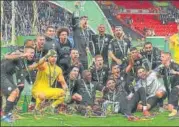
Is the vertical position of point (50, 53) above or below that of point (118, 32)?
below

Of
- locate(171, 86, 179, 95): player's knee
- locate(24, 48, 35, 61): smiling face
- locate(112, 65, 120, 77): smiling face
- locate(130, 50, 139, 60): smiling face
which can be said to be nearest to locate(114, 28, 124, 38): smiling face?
locate(130, 50, 139, 60): smiling face

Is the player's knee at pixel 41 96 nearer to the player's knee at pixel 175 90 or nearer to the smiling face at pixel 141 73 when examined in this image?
the smiling face at pixel 141 73

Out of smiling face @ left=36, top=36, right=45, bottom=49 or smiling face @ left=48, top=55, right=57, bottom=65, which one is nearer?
smiling face @ left=48, top=55, right=57, bottom=65

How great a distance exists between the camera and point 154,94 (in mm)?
9836

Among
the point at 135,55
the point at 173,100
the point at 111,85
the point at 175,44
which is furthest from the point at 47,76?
the point at 175,44

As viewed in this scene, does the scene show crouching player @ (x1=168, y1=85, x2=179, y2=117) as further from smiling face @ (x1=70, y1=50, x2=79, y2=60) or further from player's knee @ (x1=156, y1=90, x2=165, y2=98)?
smiling face @ (x1=70, y1=50, x2=79, y2=60)

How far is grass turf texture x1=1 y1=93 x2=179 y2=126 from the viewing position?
27.5ft

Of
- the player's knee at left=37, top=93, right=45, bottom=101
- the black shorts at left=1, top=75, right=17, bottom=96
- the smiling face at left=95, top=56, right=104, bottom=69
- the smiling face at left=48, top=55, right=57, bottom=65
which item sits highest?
the smiling face at left=48, top=55, right=57, bottom=65

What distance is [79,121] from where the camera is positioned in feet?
28.5

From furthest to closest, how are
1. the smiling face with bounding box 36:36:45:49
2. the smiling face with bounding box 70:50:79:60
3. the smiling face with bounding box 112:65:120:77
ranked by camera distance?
the smiling face with bounding box 112:65:120:77 < the smiling face with bounding box 70:50:79:60 < the smiling face with bounding box 36:36:45:49

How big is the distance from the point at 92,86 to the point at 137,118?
1151 mm

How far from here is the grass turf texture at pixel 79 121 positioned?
27.5ft

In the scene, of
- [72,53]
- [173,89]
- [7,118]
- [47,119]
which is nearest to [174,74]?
[173,89]

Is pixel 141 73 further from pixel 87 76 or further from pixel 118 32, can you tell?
pixel 118 32
